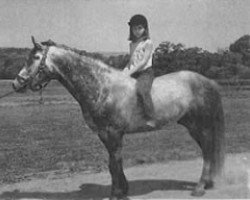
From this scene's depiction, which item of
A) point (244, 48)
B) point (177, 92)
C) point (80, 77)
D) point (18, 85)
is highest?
point (80, 77)

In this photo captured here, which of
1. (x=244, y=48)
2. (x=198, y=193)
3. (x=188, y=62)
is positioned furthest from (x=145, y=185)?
(x=244, y=48)

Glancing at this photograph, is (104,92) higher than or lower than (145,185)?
higher

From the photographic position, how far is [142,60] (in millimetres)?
7020

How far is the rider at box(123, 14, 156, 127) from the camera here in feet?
22.9

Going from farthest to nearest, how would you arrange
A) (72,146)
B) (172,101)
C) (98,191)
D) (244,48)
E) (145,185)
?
(244,48) < (72,146) < (145,185) < (98,191) < (172,101)

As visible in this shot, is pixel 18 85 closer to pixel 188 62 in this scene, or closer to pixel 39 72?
pixel 39 72

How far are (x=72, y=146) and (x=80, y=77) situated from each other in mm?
7844

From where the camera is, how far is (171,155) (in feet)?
39.4

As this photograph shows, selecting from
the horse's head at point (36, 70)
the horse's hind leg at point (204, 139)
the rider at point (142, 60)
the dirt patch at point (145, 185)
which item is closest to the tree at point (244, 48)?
the dirt patch at point (145, 185)

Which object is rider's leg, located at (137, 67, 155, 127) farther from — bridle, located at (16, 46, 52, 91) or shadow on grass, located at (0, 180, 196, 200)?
shadow on grass, located at (0, 180, 196, 200)

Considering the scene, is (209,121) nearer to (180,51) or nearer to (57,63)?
(57,63)

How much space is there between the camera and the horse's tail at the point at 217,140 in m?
7.86

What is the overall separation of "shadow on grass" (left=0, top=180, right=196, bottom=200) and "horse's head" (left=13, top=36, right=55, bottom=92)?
6.39ft

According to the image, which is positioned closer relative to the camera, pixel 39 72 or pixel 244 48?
pixel 39 72
